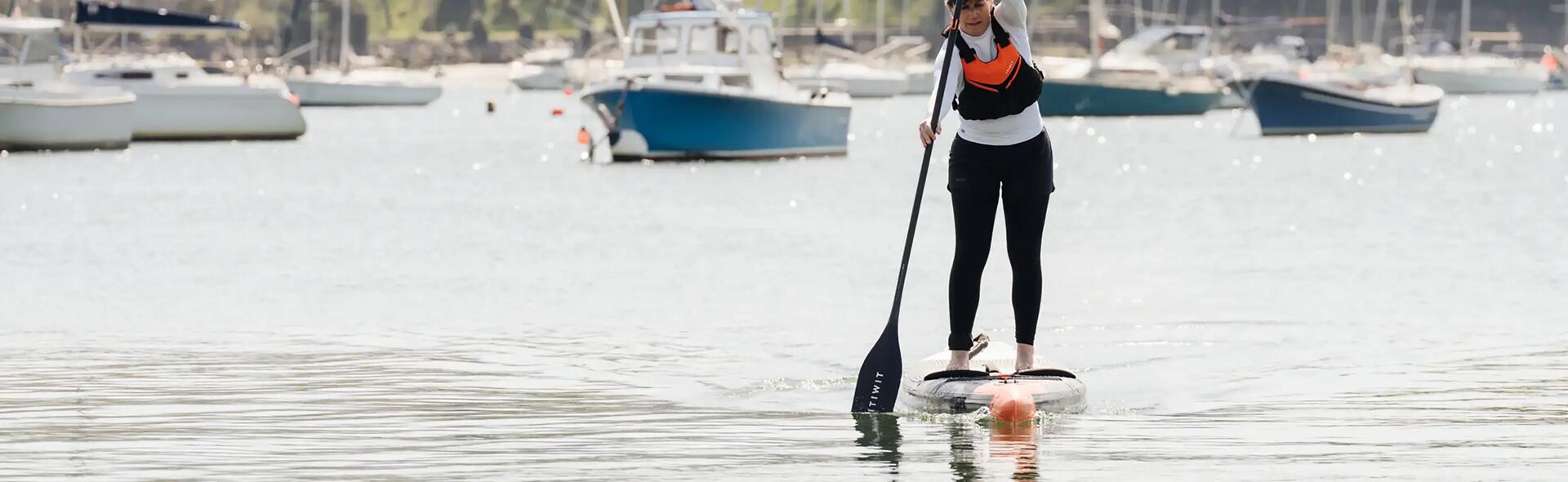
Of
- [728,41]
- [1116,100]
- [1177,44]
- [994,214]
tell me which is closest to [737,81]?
[728,41]

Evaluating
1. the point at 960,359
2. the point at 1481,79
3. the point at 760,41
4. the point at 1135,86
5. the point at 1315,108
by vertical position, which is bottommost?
the point at 1481,79

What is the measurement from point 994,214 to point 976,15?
88 cm

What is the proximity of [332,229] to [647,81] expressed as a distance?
52.0ft

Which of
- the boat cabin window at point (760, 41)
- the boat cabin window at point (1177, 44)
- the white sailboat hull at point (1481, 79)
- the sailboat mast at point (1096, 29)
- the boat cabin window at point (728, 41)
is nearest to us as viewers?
the boat cabin window at point (760, 41)

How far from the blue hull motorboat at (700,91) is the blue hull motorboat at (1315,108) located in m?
24.0

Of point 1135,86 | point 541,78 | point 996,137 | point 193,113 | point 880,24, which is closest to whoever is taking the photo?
point 996,137

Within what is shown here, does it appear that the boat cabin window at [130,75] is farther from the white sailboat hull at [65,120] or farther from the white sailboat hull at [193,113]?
the white sailboat hull at [65,120]

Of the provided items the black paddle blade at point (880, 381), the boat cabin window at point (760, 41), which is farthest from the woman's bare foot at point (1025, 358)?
the boat cabin window at point (760, 41)

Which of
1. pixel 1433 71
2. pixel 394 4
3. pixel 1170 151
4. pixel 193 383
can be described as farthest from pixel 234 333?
pixel 394 4

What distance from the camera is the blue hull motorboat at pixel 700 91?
4284 centimetres

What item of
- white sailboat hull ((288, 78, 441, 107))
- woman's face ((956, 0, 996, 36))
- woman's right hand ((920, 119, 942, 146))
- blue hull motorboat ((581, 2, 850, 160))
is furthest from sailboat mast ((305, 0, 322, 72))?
woman's face ((956, 0, 996, 36))

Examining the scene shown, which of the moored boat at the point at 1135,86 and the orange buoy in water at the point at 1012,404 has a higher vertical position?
the orange buoy in water at the point at 1012,404

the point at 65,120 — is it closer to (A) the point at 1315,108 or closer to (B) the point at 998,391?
(A) the point at 1315,108

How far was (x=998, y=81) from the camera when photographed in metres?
10.8
